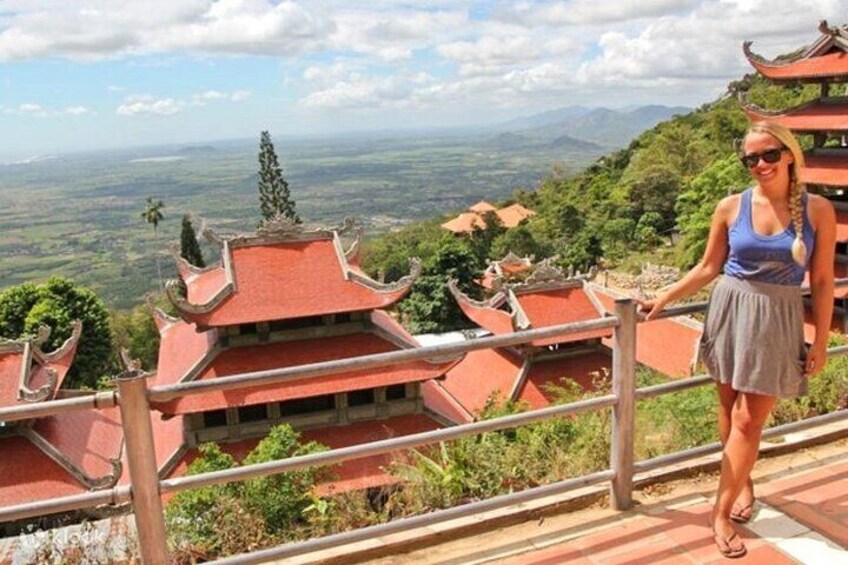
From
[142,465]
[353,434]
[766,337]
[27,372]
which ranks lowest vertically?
[353,434]

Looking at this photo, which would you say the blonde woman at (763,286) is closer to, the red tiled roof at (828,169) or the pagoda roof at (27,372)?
the pagoda roof at (27,372)

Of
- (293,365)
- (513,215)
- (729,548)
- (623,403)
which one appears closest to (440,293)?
(293,365)

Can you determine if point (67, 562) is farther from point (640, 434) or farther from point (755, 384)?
point (640, 434)

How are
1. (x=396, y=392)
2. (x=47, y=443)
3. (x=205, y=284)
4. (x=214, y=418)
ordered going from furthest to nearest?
1. (x=205, y=284)
2. (x=396, y=392)
3. (x=214, y=418)
4. (x=47, y=443)

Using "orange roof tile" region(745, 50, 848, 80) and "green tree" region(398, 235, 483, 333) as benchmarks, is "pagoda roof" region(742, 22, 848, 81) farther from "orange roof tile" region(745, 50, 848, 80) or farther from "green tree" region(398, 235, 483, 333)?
"green tree" region(398, 235, 483, 333)

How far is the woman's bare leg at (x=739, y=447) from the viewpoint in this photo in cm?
298

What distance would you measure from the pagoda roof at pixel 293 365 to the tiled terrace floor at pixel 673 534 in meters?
9.60

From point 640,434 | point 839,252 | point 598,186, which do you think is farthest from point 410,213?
point 640,434

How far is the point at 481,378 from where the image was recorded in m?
16.1

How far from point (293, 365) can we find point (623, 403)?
440 inches

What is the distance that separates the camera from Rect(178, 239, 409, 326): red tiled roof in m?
13.9

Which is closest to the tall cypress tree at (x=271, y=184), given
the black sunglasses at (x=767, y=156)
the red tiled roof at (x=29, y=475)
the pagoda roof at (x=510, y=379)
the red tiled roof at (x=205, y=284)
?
the red tiled roof at (x=205, y=284)

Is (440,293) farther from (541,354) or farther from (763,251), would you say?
(763,251)

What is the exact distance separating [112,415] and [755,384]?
1663 cm
